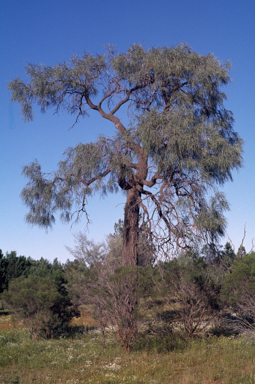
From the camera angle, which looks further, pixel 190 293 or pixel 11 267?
pixel 11 267

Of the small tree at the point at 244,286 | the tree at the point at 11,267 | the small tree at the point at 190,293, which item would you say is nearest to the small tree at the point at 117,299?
the small tree at the point at 190,293

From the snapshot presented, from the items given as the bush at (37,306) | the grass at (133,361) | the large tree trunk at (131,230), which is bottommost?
the grass at (133,361)

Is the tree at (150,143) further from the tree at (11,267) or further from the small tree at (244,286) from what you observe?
the tree at (11,267)

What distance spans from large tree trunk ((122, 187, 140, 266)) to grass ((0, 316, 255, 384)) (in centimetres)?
243

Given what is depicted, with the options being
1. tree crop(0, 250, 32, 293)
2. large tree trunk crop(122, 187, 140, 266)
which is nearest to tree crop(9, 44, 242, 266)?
large tree trunk crop(122, 187, 140, 266)

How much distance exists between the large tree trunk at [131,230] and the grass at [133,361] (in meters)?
2.43

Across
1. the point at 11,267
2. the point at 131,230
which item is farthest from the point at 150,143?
the point at 11,267

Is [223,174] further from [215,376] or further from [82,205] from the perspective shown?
[215,376]

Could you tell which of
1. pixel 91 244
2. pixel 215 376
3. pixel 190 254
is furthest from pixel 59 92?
pixel 91 244

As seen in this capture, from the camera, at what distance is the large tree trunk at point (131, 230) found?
35.5 feet

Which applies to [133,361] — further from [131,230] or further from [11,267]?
[11,267]

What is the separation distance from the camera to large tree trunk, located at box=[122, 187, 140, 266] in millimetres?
10812

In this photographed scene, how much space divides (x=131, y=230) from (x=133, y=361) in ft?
13.9

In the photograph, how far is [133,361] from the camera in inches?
298
